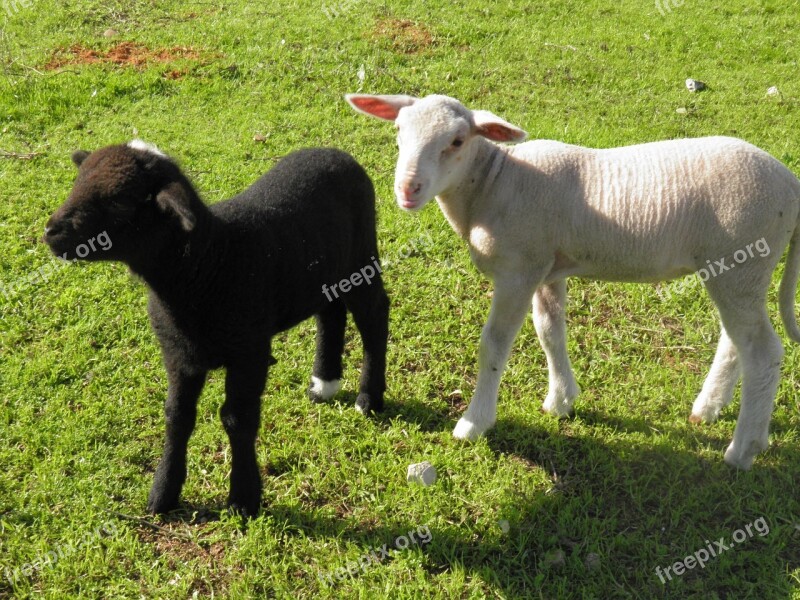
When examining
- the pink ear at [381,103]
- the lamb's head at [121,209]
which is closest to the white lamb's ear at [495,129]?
the pink ear at [381,103]

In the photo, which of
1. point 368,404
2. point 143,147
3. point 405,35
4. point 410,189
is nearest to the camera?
point 143,147

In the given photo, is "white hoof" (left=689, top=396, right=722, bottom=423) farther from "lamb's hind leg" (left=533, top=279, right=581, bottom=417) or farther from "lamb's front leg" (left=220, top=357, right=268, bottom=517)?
"lamb's front leg" (left=220, top=357, right=268, bottom=517)

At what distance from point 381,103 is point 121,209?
1.58m

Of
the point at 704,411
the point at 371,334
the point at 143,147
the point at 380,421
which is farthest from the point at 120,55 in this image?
the point at 704,411

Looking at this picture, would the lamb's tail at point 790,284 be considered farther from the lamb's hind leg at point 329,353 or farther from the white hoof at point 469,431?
the lamb's hind leg at point 329,353

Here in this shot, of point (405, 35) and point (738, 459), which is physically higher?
point (405, 35)

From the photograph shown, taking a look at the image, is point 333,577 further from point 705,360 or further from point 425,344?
point 705,360

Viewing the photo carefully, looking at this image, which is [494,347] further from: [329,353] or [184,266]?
[184,266]

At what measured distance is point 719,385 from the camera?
4547mm

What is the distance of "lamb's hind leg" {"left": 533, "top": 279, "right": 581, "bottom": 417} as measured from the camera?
4508 millimetres

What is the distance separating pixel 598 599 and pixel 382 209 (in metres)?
4.13

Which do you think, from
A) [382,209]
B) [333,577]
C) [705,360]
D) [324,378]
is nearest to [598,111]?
[382,209]

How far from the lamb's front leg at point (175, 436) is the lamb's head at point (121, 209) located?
72 cm

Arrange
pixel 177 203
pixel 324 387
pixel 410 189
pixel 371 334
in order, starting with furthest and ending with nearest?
1. pixel 324 387
2. pixel 371 334
3. pixel 410 189
4. pixel 177 203
